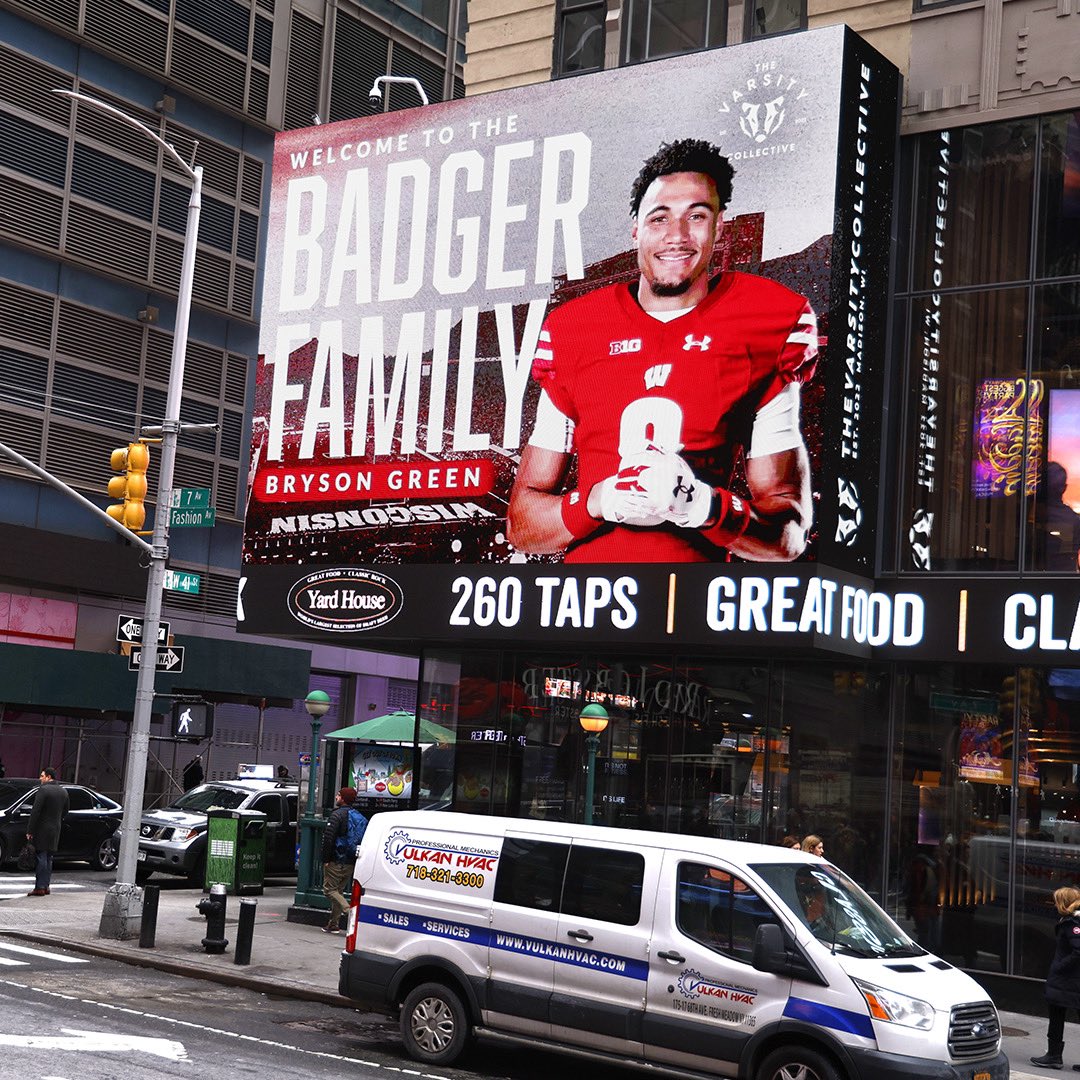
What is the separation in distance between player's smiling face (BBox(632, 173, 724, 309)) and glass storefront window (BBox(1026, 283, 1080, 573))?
4.07 meters

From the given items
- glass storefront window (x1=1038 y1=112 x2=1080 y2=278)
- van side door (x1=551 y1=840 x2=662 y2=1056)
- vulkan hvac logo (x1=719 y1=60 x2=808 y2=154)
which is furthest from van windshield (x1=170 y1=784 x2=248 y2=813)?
glass storefront window (x1=1038 y1=112 x2=1080 y2=278)

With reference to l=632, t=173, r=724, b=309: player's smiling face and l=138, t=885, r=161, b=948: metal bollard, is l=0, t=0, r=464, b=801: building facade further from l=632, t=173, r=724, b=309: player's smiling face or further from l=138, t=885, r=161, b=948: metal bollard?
l=632, t=173, r=724, b=309: player's smiling face

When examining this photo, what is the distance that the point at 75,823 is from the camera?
91.7 feet

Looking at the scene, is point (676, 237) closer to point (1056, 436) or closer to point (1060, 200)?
point (1060, 200)

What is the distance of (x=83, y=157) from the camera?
36688 millimetres

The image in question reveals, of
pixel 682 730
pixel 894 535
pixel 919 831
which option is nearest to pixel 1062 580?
pixel 894 535

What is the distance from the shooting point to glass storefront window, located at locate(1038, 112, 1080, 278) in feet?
60.0

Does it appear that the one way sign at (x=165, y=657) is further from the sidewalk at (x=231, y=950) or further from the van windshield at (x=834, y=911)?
the van windshield at (x=834, y=911)

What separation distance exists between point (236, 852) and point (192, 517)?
716 centimetres

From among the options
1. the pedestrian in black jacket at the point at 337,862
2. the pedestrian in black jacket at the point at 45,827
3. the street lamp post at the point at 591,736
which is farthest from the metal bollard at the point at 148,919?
the pedestrian in black jacket at the point at 45,827

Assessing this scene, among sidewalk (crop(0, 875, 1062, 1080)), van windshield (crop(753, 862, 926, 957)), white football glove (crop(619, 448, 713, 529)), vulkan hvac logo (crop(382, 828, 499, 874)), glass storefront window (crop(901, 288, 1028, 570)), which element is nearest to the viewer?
van windshield (crop(753, 862, 926, 957))

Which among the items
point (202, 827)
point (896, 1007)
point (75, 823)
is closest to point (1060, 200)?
point (896, 1007)

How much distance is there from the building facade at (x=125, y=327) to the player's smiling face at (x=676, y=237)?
18.1m

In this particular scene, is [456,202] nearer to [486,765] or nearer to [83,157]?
[486,765]
